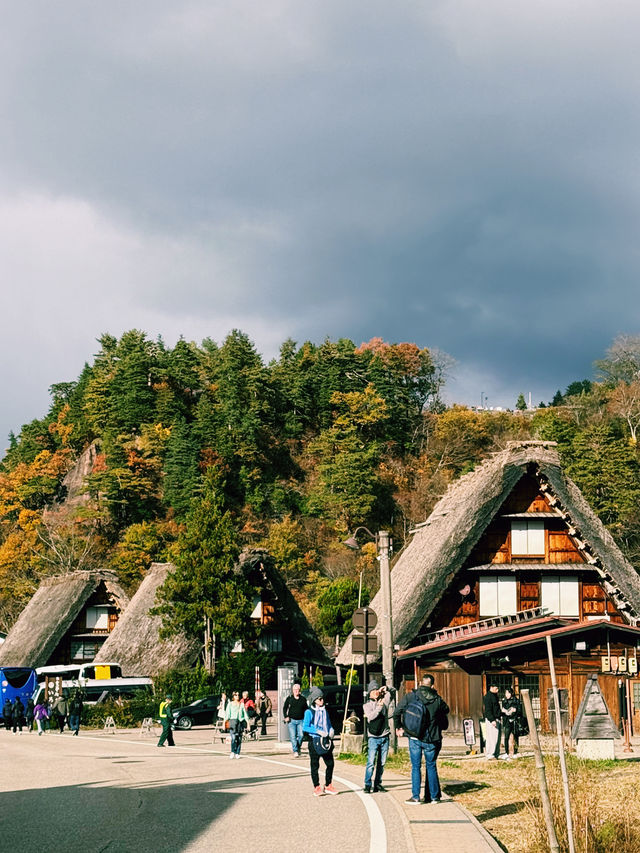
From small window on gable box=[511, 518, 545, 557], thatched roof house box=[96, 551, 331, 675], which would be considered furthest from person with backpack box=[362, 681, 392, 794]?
thatched roof house box=[96, 551, 331, 675]

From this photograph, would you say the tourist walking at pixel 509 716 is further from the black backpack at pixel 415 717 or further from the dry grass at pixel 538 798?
the black backpack at pixel 415 717

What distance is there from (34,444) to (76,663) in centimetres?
5093

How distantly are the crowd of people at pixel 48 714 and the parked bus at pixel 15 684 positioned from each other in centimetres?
212

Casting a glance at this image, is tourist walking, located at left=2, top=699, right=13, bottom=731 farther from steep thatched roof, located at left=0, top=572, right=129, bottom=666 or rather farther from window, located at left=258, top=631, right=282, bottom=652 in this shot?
window, located at left=258, top=631, right=282, bottom=652

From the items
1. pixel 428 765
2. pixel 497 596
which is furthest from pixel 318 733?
pixel 497 596

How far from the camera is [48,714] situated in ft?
136

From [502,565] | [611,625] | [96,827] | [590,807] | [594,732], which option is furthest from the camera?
[502,565]

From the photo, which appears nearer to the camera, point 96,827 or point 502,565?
point 96,827

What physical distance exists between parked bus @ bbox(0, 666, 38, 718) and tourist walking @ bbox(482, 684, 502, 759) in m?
32.5

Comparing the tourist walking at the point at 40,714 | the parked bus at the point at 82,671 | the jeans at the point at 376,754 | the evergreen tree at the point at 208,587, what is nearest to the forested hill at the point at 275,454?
the parked bus at the point at 82,671

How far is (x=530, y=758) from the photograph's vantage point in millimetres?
21797

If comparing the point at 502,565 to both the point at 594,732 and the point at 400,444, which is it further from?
the point at 400,444

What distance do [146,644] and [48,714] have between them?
295 inches

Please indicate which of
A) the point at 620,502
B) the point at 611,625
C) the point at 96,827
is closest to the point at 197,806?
the point at 96,827
